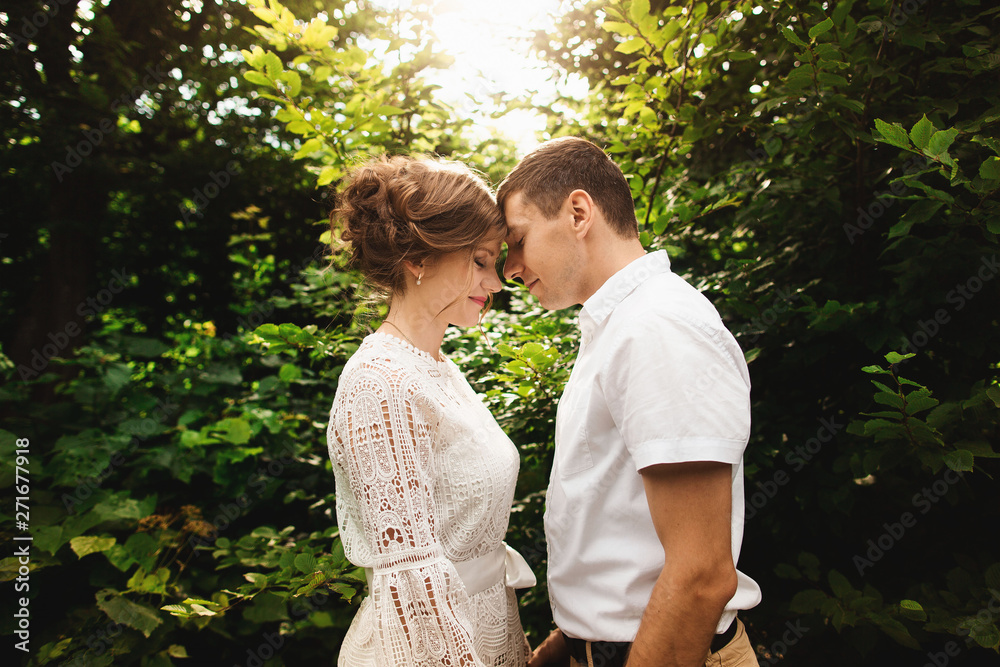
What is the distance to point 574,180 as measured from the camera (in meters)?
1.58

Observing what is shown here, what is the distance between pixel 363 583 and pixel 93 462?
1720 mm

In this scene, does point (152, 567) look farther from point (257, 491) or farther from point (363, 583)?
point (363, 583)

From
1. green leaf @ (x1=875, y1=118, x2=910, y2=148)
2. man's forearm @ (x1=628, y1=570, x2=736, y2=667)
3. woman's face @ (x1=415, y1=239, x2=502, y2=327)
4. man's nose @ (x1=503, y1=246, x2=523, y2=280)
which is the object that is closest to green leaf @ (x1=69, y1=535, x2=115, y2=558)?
woman's face @ (x1=415, y1=239, x2=502, y2=327)

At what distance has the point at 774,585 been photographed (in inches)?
93.0

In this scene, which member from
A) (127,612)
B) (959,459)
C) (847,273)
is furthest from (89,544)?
(847,273)

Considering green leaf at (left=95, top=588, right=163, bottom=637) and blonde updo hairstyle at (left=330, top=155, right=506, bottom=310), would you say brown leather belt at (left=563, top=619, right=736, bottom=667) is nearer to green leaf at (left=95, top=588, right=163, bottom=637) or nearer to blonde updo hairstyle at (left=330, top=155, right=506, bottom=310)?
blonde updo hairstyle at (left=330, top=155, right=506, bottom=310)

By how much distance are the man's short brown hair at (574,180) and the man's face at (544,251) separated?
0.03m

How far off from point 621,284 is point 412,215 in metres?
0.71

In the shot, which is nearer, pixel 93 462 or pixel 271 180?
pixel 93 462

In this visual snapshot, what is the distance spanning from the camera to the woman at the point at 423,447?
1352 mm

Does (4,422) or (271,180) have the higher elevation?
(271,180)

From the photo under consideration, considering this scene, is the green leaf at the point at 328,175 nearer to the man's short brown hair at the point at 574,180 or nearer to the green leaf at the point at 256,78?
the green leaf at the point at 256,78

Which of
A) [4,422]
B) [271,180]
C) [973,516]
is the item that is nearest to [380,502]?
[973,516]

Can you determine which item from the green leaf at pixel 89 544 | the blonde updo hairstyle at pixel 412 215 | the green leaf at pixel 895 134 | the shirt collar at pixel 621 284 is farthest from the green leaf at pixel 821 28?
the green leaf at pixel 89 544
